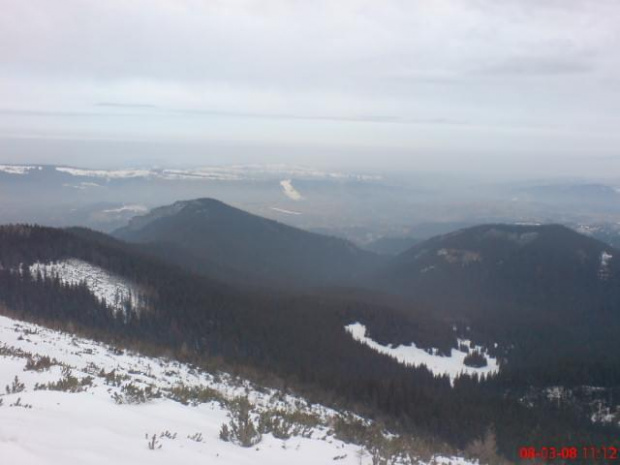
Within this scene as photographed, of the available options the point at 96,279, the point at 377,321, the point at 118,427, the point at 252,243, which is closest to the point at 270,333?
the point at 96,279

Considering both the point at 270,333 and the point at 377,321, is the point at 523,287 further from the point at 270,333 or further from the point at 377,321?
the point at 270,333

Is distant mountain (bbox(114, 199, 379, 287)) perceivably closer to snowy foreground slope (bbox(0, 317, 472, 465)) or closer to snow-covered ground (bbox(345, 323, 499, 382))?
snow-covered ground (bbox(345, 323, 499, 382))

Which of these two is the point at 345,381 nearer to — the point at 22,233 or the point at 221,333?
the point at 221,333

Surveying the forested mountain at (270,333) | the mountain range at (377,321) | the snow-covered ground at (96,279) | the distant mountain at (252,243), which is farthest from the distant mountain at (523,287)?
the snow-covered ground at (96,279)

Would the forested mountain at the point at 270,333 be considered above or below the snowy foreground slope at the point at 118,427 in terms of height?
below

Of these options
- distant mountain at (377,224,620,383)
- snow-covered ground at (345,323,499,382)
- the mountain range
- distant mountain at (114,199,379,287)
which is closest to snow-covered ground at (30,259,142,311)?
the mountain range

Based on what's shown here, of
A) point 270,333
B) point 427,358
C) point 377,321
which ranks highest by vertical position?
point 270,333

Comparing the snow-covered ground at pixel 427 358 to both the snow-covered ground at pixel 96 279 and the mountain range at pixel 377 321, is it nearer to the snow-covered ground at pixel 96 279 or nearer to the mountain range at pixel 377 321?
the mountain range at pixel 377 321
